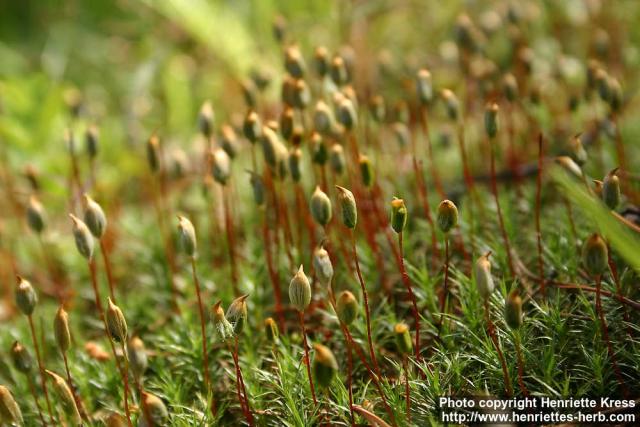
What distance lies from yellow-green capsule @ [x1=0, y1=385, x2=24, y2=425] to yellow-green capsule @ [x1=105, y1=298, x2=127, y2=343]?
171 millimetres

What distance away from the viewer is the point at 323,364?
83 centimetres

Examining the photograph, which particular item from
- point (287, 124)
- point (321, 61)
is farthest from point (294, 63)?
point (287, 124)

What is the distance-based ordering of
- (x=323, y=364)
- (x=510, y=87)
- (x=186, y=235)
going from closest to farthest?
(x=323, y=364), (x=186, y=235), (x=510, y=87)

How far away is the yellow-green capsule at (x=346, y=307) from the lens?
88 cm

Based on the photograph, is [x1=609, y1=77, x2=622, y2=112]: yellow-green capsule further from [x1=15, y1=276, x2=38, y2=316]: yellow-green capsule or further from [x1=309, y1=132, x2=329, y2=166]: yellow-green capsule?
[x1=15, y1=276, x2=38, y2=316]: yellow-green capsule

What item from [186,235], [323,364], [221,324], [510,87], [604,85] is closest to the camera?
[323,364]

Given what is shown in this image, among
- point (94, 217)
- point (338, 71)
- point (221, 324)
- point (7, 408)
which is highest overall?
point (338, 71)

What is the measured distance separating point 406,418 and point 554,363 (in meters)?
0.23

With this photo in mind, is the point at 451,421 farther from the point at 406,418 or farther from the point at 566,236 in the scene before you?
the point at 566,236

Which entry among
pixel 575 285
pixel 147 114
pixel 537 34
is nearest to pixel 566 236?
pixel 575 285

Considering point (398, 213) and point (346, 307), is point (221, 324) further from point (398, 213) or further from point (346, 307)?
point (398, 213)

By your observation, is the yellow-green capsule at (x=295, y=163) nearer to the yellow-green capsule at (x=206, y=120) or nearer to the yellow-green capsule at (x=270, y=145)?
the yellow-green capsule at (x=270, y=145)

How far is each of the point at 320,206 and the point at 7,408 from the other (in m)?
0.53

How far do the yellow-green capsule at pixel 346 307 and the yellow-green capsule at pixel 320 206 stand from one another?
0.17 meters
